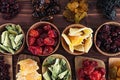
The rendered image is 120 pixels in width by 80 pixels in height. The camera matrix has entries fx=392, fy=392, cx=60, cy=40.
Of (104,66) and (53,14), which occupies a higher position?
(53,14)

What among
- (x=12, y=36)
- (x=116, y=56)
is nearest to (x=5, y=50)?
(x=12, y=36)

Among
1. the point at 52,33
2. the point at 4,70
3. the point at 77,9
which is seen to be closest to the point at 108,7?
the point at 77,9

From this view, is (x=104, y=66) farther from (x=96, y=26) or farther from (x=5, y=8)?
(x=5, y=8)

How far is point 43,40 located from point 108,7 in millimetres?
265

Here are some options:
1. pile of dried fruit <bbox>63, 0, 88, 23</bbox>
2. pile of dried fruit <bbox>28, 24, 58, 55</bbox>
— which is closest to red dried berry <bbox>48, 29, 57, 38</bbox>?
pile of dried fruit <bbox>28, 24, 58, 55</bbox>

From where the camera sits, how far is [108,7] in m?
1.42

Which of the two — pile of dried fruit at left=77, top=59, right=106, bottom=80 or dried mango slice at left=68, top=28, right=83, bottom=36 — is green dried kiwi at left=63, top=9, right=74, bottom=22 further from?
pile of dried fruit at left=77, top=59, right=106, bottom=80

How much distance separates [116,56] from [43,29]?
0.97ft

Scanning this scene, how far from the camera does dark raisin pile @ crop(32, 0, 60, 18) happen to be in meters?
1.45

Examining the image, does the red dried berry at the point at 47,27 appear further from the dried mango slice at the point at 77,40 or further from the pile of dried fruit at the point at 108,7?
the pile of dried fruit at the point at 108,7

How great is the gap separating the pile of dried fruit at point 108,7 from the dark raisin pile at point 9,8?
12.3 inches

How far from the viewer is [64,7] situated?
58.8 inches

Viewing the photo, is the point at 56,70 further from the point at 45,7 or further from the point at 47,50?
the point at 45,7

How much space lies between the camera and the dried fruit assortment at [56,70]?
143 cm
